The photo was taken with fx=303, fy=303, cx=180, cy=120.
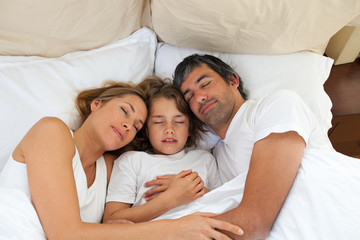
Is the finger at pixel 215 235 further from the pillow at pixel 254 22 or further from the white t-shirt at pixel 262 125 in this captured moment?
the pillow at pixel 254 22

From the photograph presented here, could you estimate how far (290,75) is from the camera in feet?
4.85

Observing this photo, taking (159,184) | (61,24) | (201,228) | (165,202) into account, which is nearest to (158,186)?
(159,184)

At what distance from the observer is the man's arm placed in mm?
1046

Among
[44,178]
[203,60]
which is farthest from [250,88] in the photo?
[44,178]

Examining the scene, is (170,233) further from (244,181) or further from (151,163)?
(151,163)

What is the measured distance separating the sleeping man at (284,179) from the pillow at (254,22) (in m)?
0.31

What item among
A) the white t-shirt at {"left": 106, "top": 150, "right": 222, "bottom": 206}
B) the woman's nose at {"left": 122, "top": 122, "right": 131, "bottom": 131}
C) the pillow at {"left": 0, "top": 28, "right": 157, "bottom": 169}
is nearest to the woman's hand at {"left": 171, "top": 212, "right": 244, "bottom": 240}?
the white t-shirt at {"left": 106, "top": 150, "right": 222, "bottom": 206}

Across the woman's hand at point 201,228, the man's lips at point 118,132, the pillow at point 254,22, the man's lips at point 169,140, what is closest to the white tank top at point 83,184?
the man's lips at point 118,132

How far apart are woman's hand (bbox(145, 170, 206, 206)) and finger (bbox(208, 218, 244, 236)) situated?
200 mm

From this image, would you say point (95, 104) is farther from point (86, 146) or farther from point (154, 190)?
point (154, 190)

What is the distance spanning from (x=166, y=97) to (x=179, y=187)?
46cm

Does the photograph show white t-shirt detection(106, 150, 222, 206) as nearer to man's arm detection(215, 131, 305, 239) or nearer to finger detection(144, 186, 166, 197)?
finger detection(144, 186, 166, 197)

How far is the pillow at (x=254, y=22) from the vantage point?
1.34 meters

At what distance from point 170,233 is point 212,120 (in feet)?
1.84
